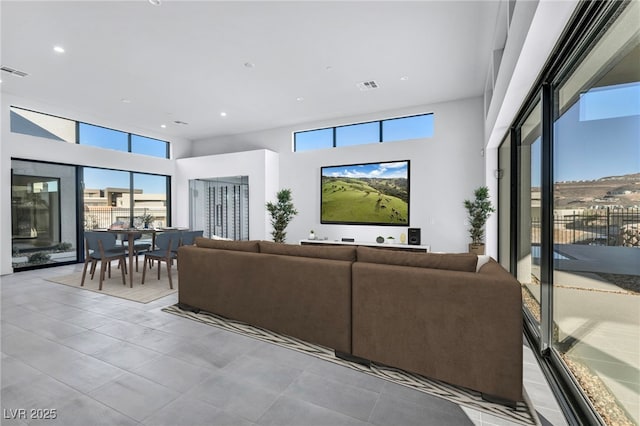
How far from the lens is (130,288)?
4246 mm

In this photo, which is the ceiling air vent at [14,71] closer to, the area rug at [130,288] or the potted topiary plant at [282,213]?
the area rug at [130,288]

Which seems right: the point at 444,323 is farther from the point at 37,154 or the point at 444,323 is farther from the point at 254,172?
the point at 37,154

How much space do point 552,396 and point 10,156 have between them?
8.01 meters

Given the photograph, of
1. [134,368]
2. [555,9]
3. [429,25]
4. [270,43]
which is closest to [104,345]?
A: [134,368]

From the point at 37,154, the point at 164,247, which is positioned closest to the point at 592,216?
the point at 164,247

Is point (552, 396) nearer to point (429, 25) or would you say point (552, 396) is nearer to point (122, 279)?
point (429, 25)

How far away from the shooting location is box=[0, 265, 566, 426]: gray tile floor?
1620 millimetres

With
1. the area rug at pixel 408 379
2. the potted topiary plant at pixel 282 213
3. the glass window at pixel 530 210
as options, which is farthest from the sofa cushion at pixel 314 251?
the potted topiary plant at pixel 282 213

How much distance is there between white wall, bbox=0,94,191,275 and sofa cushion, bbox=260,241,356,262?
546cm

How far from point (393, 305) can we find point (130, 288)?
13.0 feet

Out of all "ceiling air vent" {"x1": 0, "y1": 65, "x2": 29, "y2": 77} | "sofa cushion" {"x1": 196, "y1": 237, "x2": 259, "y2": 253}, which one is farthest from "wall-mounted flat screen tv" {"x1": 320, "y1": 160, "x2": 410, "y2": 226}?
"ceiling air vent" {"x1": 0, "y1": 65, "x2": 29, "y2": 77}

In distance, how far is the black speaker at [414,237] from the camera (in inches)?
218

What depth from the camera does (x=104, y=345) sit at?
247cm

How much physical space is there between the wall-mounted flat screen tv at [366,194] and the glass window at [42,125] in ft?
17.6
